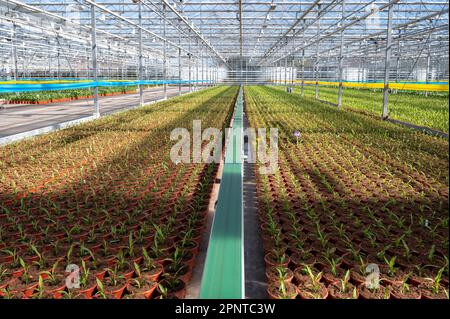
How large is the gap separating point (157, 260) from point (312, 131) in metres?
7.08

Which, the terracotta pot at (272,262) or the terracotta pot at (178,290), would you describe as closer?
the terracotta pot at (178,290)

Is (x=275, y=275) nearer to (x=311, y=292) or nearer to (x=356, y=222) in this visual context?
(x=311, y=292)

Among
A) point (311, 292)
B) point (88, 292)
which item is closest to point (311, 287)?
point (311, 292)

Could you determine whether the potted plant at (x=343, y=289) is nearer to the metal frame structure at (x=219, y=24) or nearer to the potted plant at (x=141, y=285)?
the potted plant at (x=141, y=285)

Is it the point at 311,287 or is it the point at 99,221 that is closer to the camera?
the point at 311,287

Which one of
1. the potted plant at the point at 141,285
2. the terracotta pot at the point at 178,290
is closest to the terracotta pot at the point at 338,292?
the terracotta pot at the point at 178,290

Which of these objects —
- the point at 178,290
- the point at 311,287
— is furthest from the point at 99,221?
the point at 311,287

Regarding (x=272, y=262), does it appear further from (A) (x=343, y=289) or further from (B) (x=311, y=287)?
(A) (x=343, y=289)

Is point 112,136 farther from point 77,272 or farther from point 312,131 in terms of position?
point 77,272

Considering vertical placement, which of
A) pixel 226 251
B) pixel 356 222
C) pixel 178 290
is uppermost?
pixel 226 251

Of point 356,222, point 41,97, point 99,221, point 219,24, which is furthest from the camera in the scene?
point 219,24

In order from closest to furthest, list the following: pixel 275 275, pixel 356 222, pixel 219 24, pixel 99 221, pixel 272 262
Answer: pixel 275 275
pixel 272 262
pixel 356 222
pixel 99 221
pixel 219 24

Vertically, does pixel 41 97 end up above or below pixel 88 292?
above

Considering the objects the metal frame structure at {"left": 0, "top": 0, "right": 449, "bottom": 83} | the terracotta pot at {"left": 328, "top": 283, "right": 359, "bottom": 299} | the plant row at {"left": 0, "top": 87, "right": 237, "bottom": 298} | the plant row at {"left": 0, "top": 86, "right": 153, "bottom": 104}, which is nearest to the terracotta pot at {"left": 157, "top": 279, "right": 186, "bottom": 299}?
the plant row at {"left": 0, "top": 87, "right": 237, "bottom": 298}
